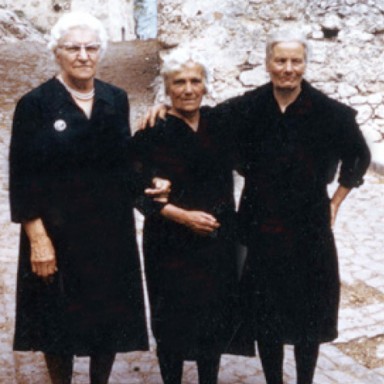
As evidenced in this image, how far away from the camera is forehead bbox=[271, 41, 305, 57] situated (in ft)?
10.3

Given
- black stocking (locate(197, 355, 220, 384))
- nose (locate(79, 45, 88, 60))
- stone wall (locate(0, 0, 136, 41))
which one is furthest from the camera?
stone wall (locate(0, 0, 136, 41))

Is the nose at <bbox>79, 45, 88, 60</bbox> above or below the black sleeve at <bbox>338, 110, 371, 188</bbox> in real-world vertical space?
above

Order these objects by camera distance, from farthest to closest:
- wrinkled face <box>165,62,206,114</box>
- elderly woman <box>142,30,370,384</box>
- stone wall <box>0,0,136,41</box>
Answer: stone wall <box>0,0,136,41</box> < elderly woman <box>142,30,370,384</box> < wrinkled face <box>165,62,206,114</box>

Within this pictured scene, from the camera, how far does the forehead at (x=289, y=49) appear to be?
10.3 feet

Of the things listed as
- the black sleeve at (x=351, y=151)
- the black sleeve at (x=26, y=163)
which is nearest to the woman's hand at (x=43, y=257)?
the black sleeve at (x=26, y=163)

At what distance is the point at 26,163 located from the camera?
3.04m

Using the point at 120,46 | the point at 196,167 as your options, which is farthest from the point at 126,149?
the point at 120,46

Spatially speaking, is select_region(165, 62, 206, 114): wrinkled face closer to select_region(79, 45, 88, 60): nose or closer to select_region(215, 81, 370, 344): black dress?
select_region(215, 81, 370, 344): black dress

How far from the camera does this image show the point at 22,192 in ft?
10.0

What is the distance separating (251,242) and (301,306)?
37cm

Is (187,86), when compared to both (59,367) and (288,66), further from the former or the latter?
(59,367)

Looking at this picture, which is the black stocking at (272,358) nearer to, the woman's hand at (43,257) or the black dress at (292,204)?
the black dress at (292,204)

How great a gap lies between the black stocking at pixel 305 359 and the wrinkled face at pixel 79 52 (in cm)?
157

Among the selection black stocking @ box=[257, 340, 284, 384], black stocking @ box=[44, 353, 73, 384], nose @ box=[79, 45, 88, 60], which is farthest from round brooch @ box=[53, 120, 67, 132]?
black stocking @ box=[257, 340, 284, 384]
